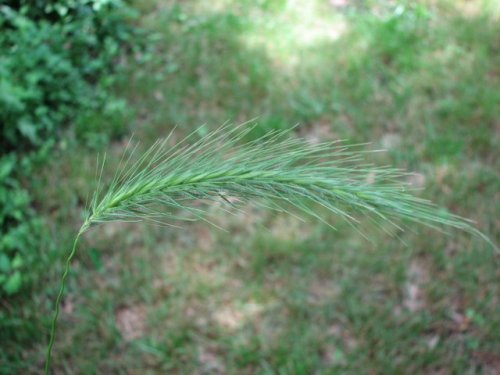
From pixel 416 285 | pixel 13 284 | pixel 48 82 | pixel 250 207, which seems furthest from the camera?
pixel 48 82

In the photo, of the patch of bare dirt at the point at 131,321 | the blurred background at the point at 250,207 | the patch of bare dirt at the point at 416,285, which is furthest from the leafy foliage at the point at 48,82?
the patch of bare dirt at the point at 416,285

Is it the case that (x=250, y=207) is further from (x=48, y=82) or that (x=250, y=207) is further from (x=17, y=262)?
(x=48, y=82)

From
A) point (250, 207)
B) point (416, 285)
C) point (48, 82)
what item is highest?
point (48, 82)

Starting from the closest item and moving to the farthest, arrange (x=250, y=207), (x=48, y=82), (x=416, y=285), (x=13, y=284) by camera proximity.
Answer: (x=13, y=284), (x=416, y=285), (x=250, y=207), (x=48, y=82)

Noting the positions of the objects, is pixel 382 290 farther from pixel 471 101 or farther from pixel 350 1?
pixel 350 1

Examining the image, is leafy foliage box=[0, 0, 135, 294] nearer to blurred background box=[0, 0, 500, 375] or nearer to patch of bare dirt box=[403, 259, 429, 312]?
blurred background box=[0, 0, 500, 375]

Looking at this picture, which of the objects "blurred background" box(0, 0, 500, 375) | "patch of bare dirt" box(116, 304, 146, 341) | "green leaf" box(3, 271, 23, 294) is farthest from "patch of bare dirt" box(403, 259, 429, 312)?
"green leaf" box(3, 271, 23, 294)

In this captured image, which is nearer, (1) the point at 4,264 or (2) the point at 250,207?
(1) the point at 4,264

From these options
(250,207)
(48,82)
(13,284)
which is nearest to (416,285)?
(250,207)
